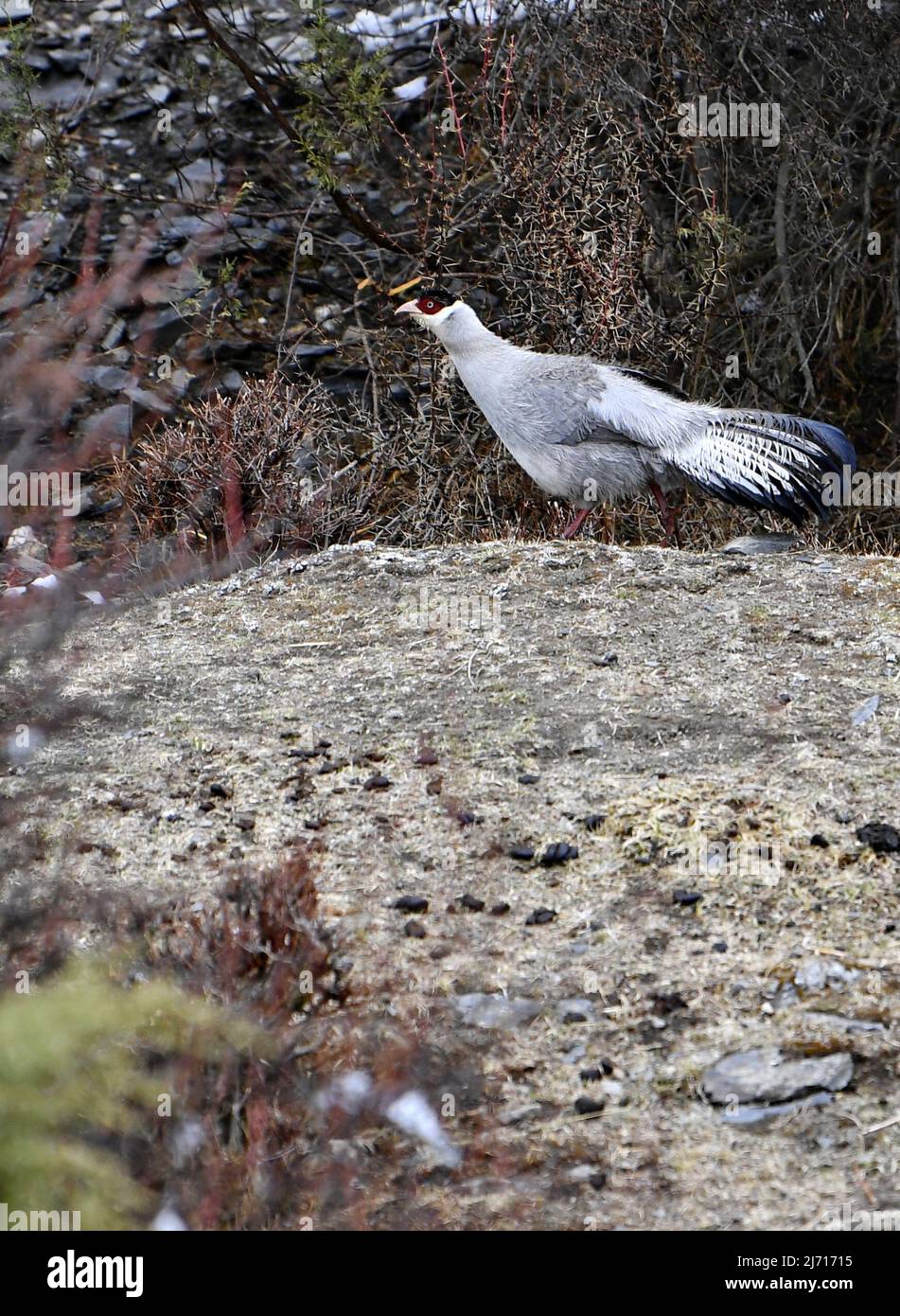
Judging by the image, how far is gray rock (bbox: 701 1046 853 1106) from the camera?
2.88 meters

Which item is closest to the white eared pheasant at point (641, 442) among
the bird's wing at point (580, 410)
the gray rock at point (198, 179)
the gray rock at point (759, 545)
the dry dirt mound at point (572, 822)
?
the bird's wing at point (580, 410)

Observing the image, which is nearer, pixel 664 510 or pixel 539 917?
pixel 539 917

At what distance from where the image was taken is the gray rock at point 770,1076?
288cm

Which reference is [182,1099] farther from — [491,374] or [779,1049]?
[491,374]

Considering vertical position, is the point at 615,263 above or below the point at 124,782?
above

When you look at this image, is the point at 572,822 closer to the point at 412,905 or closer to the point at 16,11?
the point at 412,905

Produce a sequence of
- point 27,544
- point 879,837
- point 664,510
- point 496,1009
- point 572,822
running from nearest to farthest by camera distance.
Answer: point 496,1009 → point 879,837 → point 572,822 → point 664,510 → point 27,544

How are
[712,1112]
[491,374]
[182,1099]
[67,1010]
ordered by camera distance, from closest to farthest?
[67,1010] < [182,1099] < [712,1112] < [491,374]

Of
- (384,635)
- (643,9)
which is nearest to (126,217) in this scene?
(643,9)

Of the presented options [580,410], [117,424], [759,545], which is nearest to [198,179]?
[117,424]

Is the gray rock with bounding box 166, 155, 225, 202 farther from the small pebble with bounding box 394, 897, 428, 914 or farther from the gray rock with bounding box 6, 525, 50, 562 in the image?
the small pebble with bounding box 394, 897, 428, 914

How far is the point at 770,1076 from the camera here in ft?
9.54

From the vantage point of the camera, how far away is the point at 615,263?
7.18 metres

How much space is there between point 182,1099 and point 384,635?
266 centimetres
